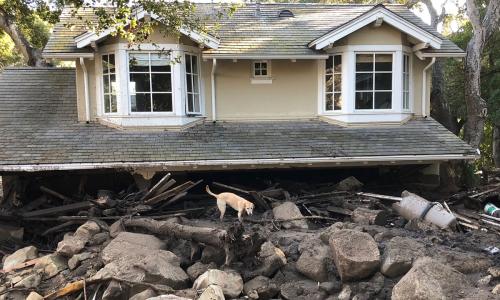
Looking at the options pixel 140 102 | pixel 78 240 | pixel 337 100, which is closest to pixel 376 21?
pixel 337 100

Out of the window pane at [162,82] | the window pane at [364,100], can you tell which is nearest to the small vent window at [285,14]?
the window pane at [364,100]

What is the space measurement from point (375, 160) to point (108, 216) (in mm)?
7052

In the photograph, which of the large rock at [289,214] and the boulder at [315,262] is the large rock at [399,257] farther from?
the large rock at [289,214]

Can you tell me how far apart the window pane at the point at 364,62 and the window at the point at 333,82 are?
0.54 metres

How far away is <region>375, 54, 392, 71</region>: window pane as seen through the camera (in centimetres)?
1391

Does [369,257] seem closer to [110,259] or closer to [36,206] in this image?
[110,259]

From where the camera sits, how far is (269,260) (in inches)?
297

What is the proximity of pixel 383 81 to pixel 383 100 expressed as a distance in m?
0.59

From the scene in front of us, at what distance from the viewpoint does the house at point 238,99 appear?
40.0 feet

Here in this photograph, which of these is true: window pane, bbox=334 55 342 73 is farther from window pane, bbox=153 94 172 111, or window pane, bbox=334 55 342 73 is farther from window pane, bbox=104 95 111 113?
window pane, bbox=104 95 111 113

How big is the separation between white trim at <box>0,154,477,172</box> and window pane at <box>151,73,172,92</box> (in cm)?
261

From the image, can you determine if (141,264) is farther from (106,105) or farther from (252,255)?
(106,105)

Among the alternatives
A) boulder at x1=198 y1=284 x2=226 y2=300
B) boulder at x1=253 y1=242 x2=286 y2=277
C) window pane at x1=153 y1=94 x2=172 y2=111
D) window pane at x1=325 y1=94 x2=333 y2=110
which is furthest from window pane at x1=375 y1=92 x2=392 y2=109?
boulder at x1=198 y1=284 x2=226 y2=300

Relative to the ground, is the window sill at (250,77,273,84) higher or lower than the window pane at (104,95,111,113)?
higher
